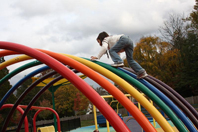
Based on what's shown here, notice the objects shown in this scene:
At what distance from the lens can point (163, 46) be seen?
3366 cm

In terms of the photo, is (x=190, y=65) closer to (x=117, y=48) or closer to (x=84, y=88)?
(x=117, y=48)

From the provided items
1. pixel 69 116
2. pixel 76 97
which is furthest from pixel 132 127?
pixel 69 116

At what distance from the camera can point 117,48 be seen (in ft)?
14.4

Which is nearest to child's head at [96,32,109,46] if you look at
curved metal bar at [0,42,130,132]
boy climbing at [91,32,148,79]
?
boy climbing at [91,32,148,79]

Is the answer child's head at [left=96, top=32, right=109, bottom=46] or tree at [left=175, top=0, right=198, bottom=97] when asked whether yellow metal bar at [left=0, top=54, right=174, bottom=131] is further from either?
tree at [left=175, top=0, right=198, bottom=97]

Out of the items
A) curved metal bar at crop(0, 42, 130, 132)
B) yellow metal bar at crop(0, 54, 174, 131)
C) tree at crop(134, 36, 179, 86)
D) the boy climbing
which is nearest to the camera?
curved metal bar at crop(0, 42, 130, 132)

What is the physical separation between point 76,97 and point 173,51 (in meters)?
15.0

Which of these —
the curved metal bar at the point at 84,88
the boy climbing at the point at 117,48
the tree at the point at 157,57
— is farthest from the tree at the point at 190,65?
the curved metal bar at the point at 84,88

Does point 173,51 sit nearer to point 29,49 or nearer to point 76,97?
point 76,97

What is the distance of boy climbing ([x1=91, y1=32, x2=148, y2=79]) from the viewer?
4.32 metres

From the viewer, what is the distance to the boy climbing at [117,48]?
432 centimetres

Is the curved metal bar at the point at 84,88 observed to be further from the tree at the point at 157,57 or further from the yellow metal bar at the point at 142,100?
the tree at the point at 157,57

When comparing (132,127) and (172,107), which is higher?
(172,107)

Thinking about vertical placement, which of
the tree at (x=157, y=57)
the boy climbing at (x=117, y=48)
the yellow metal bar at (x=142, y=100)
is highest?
the tree at (x=157, y=57)
